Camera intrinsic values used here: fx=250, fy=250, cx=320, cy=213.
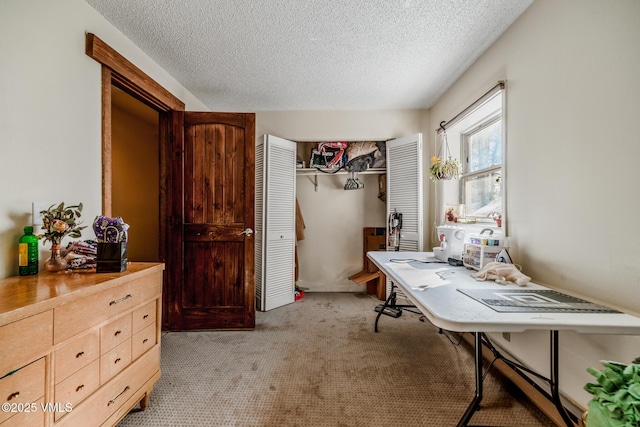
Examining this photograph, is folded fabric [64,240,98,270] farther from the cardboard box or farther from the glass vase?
the cardboard box

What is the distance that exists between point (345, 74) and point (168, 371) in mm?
3012

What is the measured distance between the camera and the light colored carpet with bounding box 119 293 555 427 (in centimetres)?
144

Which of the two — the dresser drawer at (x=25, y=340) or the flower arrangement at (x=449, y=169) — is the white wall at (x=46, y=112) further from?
the flower arrangement at (x=449, y=169)

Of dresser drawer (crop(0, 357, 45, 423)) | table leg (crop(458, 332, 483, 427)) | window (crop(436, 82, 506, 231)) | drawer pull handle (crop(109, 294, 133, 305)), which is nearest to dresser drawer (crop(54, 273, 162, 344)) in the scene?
drawer pull handle (crop(109, 294, 133, 305))

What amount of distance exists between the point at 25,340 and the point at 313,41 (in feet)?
7.83

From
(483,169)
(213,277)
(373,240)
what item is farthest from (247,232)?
(483,169)

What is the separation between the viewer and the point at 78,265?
4.56 feet

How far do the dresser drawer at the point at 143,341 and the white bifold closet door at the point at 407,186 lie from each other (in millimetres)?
2724

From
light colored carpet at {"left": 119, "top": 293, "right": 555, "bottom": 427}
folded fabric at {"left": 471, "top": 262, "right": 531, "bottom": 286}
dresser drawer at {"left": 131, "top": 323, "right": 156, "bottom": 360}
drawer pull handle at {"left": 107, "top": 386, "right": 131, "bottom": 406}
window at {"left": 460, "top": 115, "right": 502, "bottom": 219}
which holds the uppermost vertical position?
window at {"left": 460, "top": 115, "right": 502, "bottom": 219}

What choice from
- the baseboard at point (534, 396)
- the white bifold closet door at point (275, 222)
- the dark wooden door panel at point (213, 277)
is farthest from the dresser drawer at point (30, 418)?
the baseboard at point (534, 396)

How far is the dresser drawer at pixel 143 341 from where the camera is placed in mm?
1411

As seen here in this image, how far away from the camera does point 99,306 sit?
117 cm

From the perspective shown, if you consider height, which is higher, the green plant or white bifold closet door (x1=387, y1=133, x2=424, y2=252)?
white bifold closet door (x1=387, y1=133, x2=424, y2=252)

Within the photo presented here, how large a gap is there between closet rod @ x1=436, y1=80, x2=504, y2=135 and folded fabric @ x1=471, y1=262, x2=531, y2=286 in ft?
4.51
